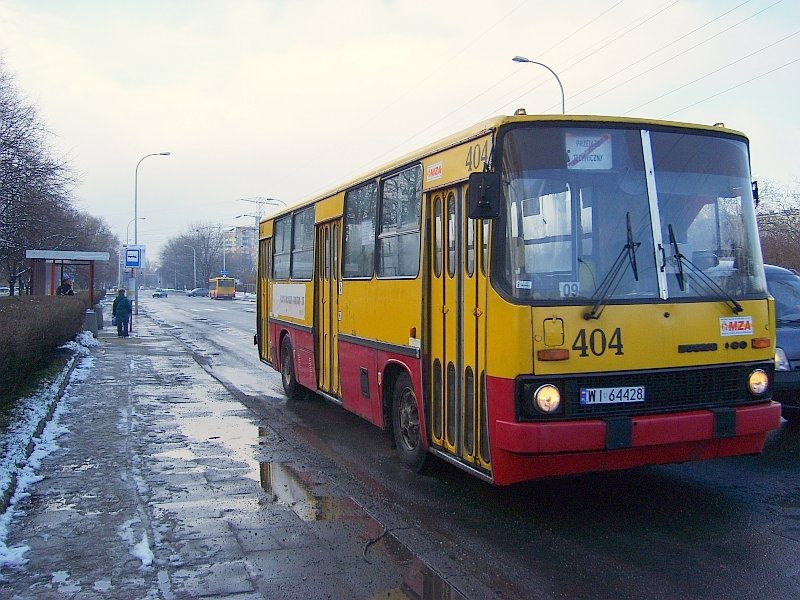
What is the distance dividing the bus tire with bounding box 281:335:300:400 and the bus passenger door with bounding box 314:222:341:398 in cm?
165

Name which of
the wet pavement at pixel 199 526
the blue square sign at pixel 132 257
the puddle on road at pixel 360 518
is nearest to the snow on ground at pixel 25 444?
the wet pavement at pixel 199 526

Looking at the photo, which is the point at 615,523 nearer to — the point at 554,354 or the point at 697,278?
the point at 554,354

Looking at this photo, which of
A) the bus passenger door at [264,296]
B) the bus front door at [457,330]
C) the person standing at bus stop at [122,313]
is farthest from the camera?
the person standing at bus stop at [122,313]

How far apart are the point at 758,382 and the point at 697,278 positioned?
0.96 meters

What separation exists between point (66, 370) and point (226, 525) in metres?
10.3

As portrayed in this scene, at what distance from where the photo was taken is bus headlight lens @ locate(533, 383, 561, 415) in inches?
211

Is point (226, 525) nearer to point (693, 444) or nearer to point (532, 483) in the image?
point (532, 483)

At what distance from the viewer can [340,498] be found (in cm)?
676

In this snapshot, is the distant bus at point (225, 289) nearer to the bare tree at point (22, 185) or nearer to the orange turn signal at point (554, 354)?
the bare tree at point (22, 185)

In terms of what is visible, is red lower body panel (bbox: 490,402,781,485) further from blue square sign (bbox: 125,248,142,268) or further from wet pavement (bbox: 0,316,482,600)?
blue square sign (bbox: 125,248,142,268)

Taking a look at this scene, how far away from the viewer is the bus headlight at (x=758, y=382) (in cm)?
594

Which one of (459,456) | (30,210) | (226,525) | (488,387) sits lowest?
(226,525)

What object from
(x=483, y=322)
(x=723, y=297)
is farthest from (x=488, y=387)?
(x=723, y=297)

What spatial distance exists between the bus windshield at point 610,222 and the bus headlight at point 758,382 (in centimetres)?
58
